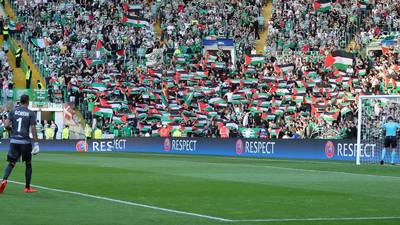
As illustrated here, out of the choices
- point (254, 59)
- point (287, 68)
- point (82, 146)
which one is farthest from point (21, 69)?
point (287, 68)

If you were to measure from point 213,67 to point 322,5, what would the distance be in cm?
820

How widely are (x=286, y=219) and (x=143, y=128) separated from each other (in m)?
43.4

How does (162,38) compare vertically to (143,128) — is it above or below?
above

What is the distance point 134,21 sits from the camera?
68.4m

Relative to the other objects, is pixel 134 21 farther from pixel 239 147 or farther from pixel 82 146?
pixel 239 147

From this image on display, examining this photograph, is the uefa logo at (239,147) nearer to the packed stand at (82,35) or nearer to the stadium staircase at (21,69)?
the packed stand at (82,35)

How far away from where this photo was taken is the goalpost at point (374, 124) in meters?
41.7

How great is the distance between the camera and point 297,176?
98.2 ft

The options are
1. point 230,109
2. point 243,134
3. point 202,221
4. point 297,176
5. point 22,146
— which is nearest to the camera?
point 202,221

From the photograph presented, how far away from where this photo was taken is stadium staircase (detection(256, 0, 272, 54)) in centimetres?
6662

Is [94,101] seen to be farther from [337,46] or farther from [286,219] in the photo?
[286,219]

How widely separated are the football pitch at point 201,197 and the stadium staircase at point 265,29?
3411cm

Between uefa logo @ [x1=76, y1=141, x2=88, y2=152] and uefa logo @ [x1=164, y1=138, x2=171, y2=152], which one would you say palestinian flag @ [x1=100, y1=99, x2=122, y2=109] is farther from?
uefa logo @ [x1=164, y1=138, x2=171, y2=152]

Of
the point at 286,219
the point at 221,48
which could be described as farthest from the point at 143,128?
the point at 286,219
